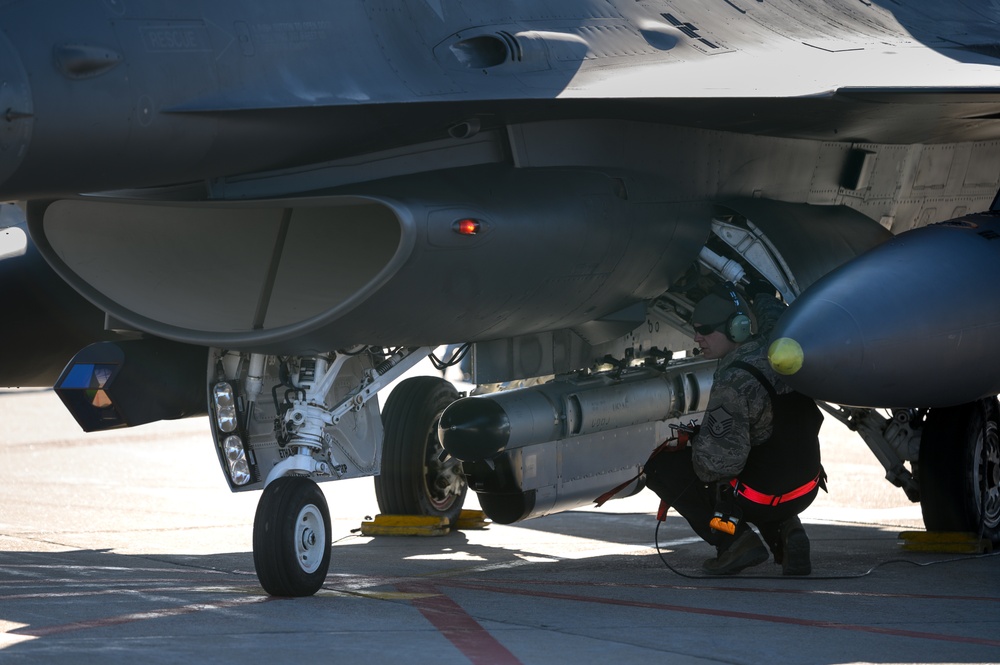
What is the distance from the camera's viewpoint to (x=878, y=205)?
9.27 m

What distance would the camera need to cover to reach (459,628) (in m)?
6.08

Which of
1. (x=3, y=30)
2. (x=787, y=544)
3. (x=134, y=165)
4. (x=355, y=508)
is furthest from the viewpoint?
(x=355, y=508)

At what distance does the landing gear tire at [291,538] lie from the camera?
669cm

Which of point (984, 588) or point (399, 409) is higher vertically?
point (399, 409)

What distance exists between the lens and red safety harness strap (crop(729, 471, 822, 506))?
748 centimetres

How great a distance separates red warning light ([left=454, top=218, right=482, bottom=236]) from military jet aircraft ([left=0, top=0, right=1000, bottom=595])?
10 millimetres

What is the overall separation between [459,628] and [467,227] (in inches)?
70.4

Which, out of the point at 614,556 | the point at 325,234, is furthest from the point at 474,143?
the point at 614,556

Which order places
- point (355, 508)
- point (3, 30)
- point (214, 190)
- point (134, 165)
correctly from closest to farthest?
point (3, 30)
point (134, 165)
point (214, 190)
point (355, 508)

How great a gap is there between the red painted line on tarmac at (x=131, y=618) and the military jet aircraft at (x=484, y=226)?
175 millimetres

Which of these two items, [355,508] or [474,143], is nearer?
[474,143]

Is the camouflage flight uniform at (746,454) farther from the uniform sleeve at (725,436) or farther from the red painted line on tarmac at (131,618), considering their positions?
the red painted line on tarmac at (131,618)

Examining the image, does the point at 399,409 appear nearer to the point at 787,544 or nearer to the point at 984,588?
the point at 787,544

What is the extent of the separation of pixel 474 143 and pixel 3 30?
2.38 metres
